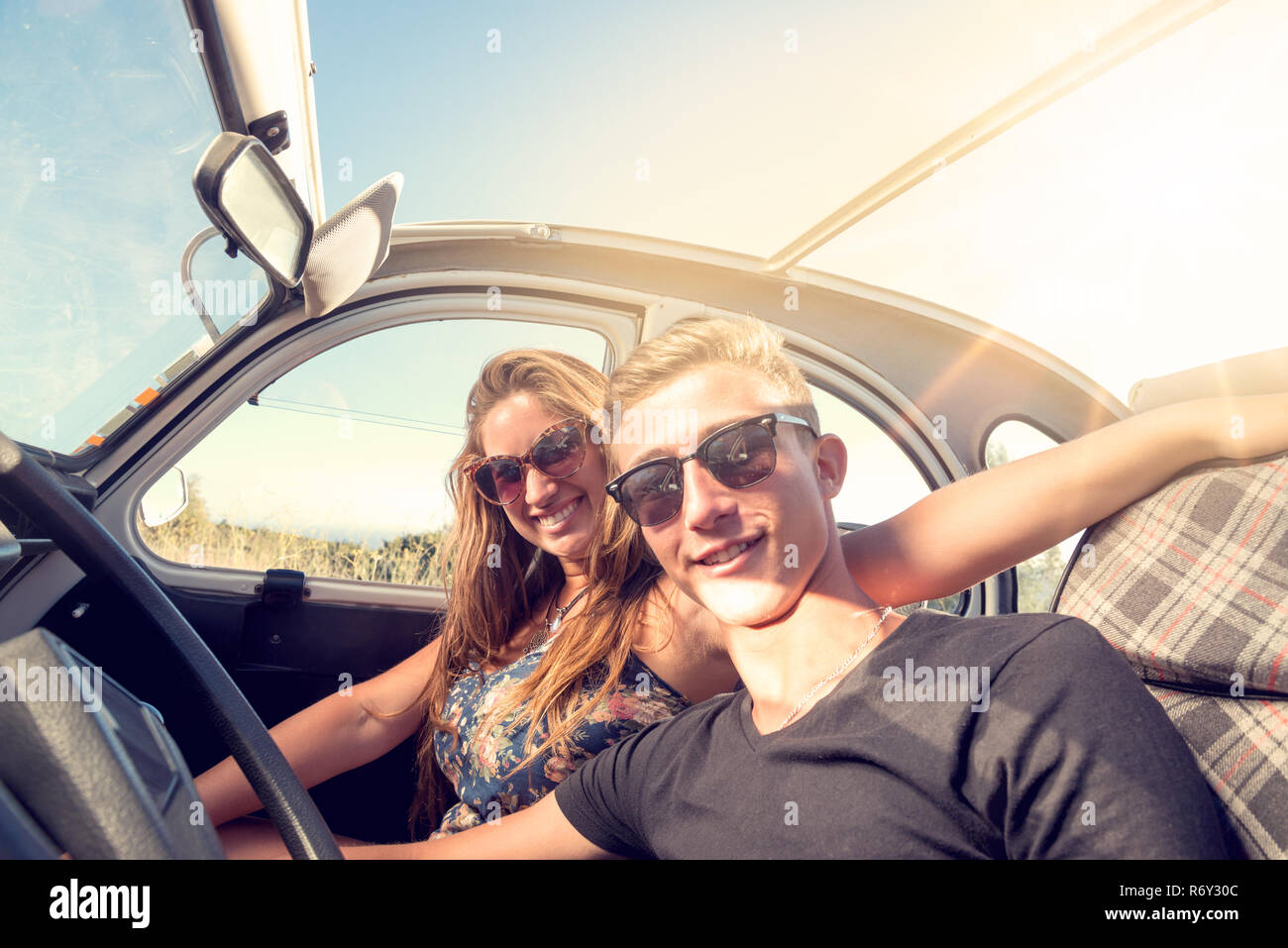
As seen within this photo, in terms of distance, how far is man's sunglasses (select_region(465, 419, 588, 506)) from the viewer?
6.38ft

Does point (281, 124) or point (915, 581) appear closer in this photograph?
point (915, 581)

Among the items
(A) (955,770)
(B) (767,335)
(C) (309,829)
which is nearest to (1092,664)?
(A) (955,770)

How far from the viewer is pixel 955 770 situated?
99 centimetres

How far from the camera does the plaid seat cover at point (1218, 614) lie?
1.03 m

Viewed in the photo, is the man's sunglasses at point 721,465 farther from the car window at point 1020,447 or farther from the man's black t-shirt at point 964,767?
the car window at point 1020,447

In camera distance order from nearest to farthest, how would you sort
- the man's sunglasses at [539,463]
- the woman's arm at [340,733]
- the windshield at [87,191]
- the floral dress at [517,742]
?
1. the windshield at [87,191]
2. the floral dress at [517,742]
3. the woman's arm at [340,733]
4. the man's sunglasses at [539,463]

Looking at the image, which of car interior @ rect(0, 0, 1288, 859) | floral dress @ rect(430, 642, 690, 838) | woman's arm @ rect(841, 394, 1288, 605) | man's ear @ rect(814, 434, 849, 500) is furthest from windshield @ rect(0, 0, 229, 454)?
woman's arm @ rect(841, 394, 1288, 605)

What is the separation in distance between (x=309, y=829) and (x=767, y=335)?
1.13 meters

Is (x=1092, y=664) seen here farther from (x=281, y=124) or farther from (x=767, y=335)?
(x=281, y=124)

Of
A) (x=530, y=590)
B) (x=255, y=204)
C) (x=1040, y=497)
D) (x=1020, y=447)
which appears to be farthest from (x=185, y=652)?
(x=1020, y=447)

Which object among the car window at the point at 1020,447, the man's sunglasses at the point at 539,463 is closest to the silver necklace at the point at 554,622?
the man's sunglasses at the point at 539,463

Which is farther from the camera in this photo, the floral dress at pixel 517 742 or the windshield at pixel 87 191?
the floral dress at pixel 517 742

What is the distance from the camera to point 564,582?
2266 millimetres

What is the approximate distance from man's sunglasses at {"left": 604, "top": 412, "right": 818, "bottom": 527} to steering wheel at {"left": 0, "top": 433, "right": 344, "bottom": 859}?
68 centimetres
